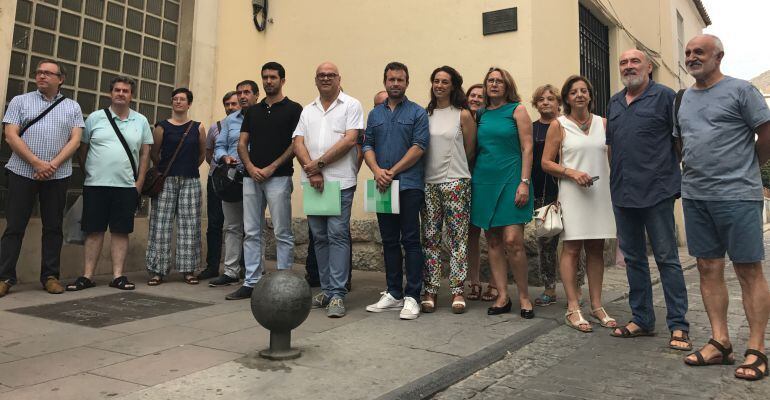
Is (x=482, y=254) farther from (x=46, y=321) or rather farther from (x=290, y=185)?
(x=46, y=321)

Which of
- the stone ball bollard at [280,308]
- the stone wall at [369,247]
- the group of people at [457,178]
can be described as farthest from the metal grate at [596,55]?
the stone ball bollard at [280,308]

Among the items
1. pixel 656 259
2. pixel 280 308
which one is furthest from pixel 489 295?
pixel 280 308

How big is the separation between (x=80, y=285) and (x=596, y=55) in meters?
8.14

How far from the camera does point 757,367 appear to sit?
3023mm

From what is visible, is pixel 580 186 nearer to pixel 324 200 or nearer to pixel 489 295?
pixel 489 295

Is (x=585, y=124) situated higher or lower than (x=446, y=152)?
higher

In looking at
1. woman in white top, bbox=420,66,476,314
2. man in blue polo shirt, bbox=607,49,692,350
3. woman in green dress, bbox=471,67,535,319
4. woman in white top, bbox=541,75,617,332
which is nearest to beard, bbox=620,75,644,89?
man in blue polo shirt, bbox=607,49,692,350

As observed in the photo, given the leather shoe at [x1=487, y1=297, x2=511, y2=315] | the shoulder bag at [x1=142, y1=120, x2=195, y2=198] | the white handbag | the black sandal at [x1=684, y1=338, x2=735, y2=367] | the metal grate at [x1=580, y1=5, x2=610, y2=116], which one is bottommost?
the black sandal at [x1=684, y1=338, x2=735, y2=367]

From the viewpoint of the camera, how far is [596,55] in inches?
353

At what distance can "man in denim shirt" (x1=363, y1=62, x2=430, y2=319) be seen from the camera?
4316 mm

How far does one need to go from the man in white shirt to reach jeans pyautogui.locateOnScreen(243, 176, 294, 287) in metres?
0.39

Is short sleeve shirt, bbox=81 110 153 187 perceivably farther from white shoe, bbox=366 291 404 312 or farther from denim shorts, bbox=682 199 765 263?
denim shorts, bbox=682 199 765 263

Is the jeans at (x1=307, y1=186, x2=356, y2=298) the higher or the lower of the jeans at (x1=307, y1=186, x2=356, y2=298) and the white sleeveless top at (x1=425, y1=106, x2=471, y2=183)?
the lower

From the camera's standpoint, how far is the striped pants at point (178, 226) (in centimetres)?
569
